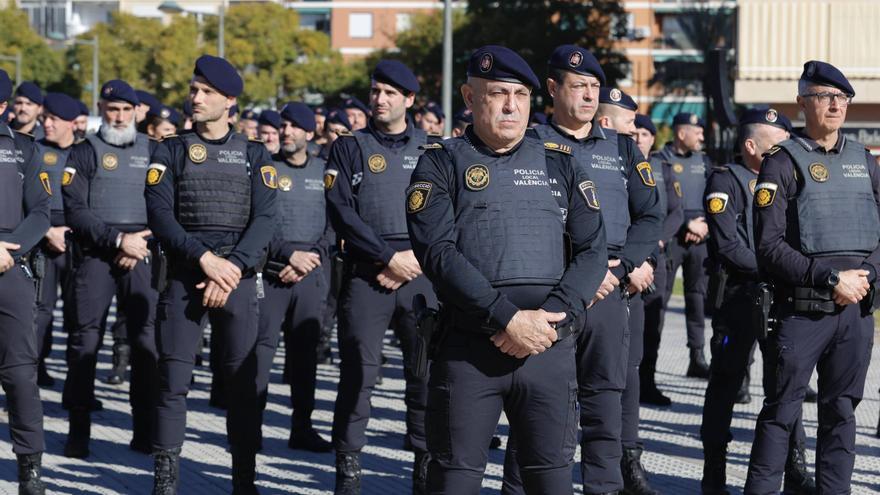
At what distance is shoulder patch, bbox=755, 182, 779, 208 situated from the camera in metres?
6.83

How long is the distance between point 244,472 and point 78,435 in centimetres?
181

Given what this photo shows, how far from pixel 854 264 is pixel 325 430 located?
14.0 ft

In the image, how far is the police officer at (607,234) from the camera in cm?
699

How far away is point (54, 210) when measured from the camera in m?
11.2

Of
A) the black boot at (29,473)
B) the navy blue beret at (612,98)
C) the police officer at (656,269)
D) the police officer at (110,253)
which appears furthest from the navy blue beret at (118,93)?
the police officer at (656,269)

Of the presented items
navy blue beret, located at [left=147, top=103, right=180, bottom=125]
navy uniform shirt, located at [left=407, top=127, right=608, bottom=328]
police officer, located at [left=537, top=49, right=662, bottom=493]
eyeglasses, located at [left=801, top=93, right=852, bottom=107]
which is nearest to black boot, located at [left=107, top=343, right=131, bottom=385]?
navy blue beret, located at [left=147, top=103, right=180, bottom=125]

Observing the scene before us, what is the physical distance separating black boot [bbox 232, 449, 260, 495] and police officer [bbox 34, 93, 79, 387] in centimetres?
337

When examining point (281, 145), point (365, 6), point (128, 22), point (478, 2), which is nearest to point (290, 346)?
point (281, 145)

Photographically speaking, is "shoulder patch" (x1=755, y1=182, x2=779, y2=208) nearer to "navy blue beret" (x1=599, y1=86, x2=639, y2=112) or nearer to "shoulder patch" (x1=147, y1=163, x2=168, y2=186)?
"navy blue beret" (x1=599, y1=86, x2=639, y2=112)

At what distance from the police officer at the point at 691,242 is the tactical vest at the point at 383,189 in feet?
16.3

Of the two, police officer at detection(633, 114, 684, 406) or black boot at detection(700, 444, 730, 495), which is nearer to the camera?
black boot at detection(700, 444, 730, 495)

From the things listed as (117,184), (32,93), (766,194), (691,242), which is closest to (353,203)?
(117,184)

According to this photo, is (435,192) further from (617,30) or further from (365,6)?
(365,6)

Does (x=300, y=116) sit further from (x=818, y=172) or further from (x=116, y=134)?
(x=818, y=172)
